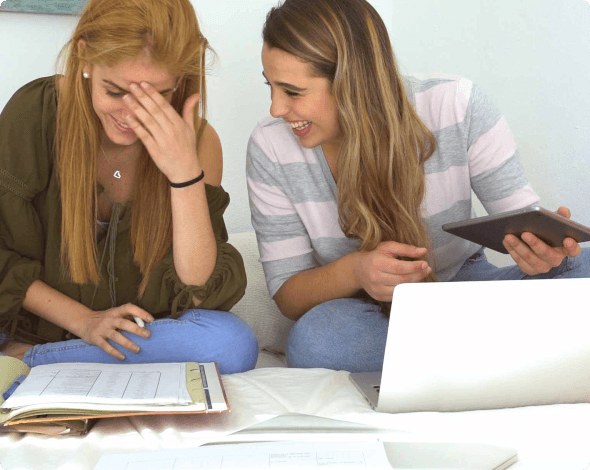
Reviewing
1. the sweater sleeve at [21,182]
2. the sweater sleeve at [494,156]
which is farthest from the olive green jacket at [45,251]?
Answer: the sweater sleeve at [494,156]

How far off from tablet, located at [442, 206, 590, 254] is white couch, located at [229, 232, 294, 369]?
0.56 m

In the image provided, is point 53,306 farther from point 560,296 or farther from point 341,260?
point 560,296

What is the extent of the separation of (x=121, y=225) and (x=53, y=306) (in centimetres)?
19

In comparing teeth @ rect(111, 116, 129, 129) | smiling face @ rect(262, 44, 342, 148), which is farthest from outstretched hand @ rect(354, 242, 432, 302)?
teeth @ rect(111, 116, 129, 129)

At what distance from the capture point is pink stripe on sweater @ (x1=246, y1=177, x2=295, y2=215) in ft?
4.87

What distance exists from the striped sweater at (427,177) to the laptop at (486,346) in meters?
0.55

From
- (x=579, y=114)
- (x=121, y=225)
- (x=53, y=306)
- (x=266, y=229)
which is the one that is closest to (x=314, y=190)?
(x=266, y=229)

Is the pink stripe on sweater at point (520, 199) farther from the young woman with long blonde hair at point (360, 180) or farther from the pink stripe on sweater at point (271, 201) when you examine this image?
the pink stripe on sweater at point (271, 201)

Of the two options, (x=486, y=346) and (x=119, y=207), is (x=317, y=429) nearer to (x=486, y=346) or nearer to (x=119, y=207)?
(x=486, y=346)

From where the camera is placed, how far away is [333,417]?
96 cm

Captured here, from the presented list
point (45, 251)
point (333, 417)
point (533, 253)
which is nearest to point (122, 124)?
point (45, 251)

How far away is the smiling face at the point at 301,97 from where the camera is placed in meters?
1.30

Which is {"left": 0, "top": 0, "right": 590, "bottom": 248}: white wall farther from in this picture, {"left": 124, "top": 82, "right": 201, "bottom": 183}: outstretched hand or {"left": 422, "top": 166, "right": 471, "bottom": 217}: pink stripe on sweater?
{"left": 124, "top": 82, "right": 201, "bottom": 183}: outstretched hand

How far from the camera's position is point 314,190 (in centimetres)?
148
